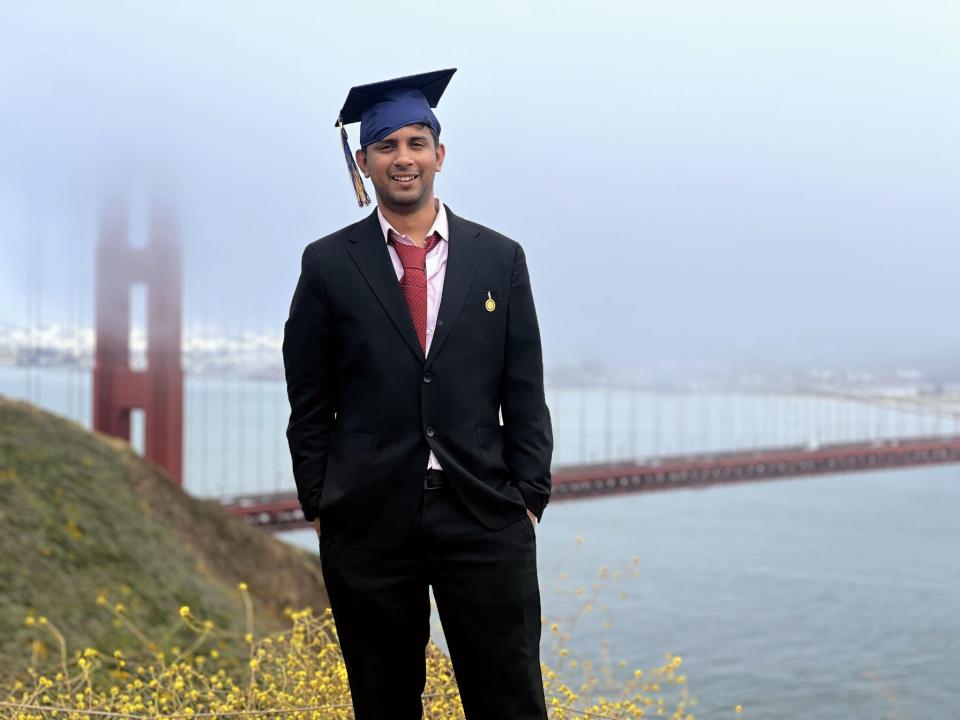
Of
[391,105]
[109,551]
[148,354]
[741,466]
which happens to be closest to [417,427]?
[391,105]

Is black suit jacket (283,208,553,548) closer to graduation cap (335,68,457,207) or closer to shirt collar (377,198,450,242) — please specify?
shirt collar (377,198,450,242)

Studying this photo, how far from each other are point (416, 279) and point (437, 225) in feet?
0.48

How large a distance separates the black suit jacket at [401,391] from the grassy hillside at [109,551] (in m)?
4.06

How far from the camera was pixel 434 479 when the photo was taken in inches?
101

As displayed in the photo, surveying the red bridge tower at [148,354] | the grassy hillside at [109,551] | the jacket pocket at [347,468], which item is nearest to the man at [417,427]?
the jacket pocket at [347,468]

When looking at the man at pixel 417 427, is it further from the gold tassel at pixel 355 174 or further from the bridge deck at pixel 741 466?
the bridge deck at pixel 741 466

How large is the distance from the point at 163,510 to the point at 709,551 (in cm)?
4119

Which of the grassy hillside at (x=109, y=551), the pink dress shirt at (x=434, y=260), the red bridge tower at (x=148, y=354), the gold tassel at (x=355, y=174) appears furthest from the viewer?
the red bridge tower at (x=148, y=354)

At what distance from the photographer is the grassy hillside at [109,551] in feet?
23.8

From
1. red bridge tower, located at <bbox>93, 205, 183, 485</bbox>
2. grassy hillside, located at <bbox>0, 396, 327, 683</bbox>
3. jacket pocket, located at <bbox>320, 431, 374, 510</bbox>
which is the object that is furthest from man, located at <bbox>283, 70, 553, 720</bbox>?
red bridge tower, located at <bbox>93, 205, 183, 485</bbox>

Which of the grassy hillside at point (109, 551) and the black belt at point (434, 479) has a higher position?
the black belt at point (434, 479)

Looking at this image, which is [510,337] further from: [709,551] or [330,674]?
[709,551]

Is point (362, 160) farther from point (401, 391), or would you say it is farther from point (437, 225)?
point (401, 391)

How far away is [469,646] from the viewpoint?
2.65m
